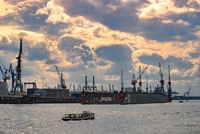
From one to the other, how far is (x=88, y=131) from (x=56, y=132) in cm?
750

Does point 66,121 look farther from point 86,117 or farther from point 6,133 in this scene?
point 6,133

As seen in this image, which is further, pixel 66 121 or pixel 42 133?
pixel 66 121

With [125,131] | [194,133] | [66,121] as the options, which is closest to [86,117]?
[66,121]

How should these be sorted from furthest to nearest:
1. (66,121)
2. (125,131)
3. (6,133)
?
(66,121)
(125,131)
(6,133)

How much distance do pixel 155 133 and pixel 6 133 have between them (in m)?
32.9

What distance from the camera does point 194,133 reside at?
355 ft

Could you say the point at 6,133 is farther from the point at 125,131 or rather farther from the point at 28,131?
the point at 125,131

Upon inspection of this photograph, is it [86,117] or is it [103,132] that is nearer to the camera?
[103,132]

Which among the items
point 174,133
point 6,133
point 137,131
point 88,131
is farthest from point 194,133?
point 6,133

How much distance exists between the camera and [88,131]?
114 m

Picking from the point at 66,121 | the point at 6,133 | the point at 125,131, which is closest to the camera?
the point at 6,133

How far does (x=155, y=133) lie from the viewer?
10900 cm

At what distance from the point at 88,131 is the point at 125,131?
8.83 m

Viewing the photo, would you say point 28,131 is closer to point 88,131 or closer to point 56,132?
point 56,132
